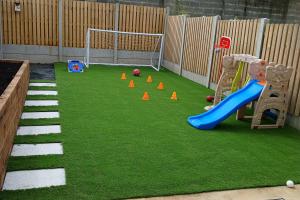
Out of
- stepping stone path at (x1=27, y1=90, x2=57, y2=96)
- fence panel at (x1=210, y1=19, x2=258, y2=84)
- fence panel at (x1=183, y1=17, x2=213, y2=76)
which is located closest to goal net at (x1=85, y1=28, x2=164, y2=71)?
fence panel at (x1=183, y1=17, x2=213, y2=76)

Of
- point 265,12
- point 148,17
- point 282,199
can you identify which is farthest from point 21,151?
point 265,12

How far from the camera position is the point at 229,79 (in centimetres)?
679

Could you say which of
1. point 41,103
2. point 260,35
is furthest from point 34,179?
point 260,35

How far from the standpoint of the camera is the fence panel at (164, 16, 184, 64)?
1109cm

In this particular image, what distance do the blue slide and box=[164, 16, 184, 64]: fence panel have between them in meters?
5.71

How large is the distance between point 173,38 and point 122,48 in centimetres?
218

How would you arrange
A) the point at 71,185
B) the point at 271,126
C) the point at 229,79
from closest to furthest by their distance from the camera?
1. the point at 71,185
2. the point at 271,126
3. the point at 229,79

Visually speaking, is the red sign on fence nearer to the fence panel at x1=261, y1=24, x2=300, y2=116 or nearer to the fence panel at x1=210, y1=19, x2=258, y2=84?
the fence panel at x1=210, y1=19, x2=258, y2=84

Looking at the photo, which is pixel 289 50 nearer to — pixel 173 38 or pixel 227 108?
pixel 227 108

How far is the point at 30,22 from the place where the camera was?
1138 centimetres

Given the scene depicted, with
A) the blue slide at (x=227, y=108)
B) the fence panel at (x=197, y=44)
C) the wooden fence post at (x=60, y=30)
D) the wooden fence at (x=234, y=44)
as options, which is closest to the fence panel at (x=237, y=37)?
the wooden fence at (x=234, y=44)

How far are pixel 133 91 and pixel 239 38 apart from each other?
9.44 feet

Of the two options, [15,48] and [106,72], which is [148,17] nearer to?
[106,72]

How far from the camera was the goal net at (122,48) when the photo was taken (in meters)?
12.3
